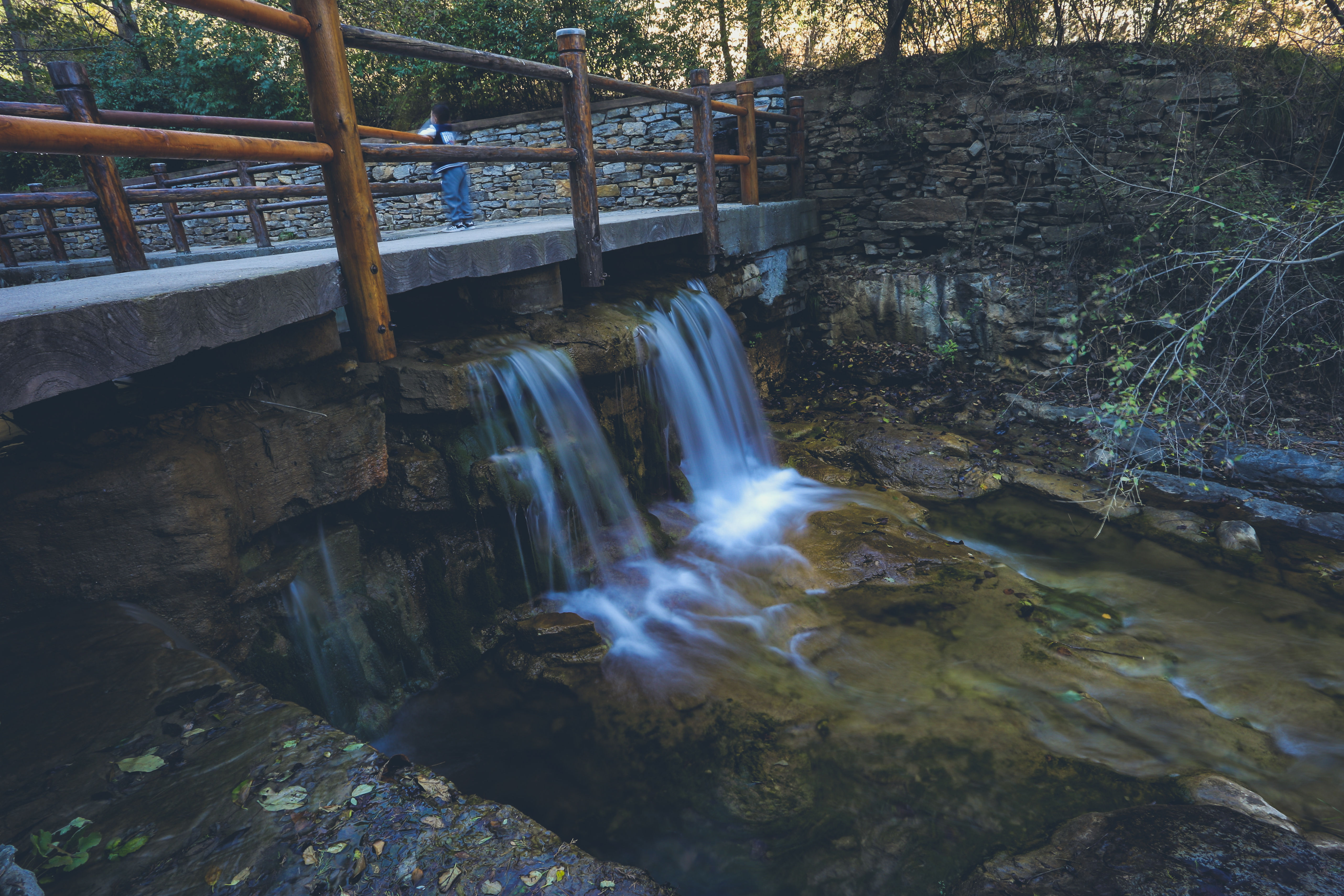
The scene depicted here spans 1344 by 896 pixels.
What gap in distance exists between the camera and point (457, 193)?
20.8ft

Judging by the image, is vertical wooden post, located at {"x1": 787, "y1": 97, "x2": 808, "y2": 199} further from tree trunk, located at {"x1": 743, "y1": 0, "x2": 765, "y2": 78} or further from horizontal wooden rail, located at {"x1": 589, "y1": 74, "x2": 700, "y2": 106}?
horizontal wooden rail, located at {"x1": 589, "y1": 74, "x2": 700, "y2": 106}

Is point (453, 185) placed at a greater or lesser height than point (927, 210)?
greater

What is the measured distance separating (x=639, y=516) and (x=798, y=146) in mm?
4924

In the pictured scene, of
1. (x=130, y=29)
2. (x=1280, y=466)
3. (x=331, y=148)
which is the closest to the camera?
(x=331, y=148)

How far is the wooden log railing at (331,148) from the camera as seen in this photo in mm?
2207

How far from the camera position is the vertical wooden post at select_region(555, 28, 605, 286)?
4184 millimetres

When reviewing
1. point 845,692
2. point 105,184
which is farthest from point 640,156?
point 845,692

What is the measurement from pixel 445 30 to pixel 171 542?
9500 millimetres

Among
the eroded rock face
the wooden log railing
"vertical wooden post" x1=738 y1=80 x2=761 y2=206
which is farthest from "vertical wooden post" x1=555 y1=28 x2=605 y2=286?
the eroded rock face

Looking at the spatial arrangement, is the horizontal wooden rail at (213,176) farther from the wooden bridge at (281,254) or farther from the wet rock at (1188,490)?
the wet rock at (1188,490)

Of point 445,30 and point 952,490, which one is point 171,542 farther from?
point 445,30

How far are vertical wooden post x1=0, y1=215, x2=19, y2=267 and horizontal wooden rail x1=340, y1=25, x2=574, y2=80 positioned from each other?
13.3 feet

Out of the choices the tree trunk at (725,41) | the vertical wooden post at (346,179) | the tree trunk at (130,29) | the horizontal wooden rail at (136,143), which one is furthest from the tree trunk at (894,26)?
the tree trunk at (130,29)

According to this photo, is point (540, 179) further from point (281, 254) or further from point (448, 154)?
point (448, 154)
